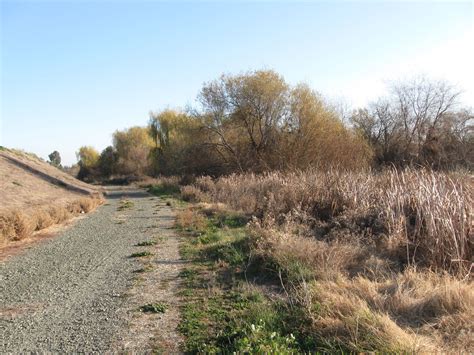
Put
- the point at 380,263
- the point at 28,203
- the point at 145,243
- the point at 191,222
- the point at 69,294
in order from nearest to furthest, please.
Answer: the point at 69,294 < the point at 380,263 < the point at 145,243 < the point at 191,222 < the point at 28,203

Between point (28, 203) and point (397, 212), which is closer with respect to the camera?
point (397, 212)

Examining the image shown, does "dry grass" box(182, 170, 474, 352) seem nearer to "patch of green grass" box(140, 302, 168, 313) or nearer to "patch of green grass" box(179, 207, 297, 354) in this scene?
"patch of green grass" box(179, 207, 297, 354)

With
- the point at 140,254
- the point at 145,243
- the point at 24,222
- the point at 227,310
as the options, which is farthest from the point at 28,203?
the point at 227,310

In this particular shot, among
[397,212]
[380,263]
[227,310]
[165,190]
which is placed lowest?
[227,310]

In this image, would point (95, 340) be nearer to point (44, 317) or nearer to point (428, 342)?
point (44, 317)

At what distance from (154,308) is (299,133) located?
2460cm

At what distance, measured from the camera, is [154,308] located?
5352 mm

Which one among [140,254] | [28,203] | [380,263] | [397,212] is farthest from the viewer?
[28,203]

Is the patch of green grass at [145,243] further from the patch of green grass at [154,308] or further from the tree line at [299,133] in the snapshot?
the tree line at [299,133]

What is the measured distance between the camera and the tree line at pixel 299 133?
27359 millimetres

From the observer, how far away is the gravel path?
176 inches

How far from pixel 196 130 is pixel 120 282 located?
90.5 feet

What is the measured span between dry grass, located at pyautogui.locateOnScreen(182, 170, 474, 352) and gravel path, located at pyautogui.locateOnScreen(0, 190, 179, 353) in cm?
255

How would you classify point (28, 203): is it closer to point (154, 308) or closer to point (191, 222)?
point (191, 222)
